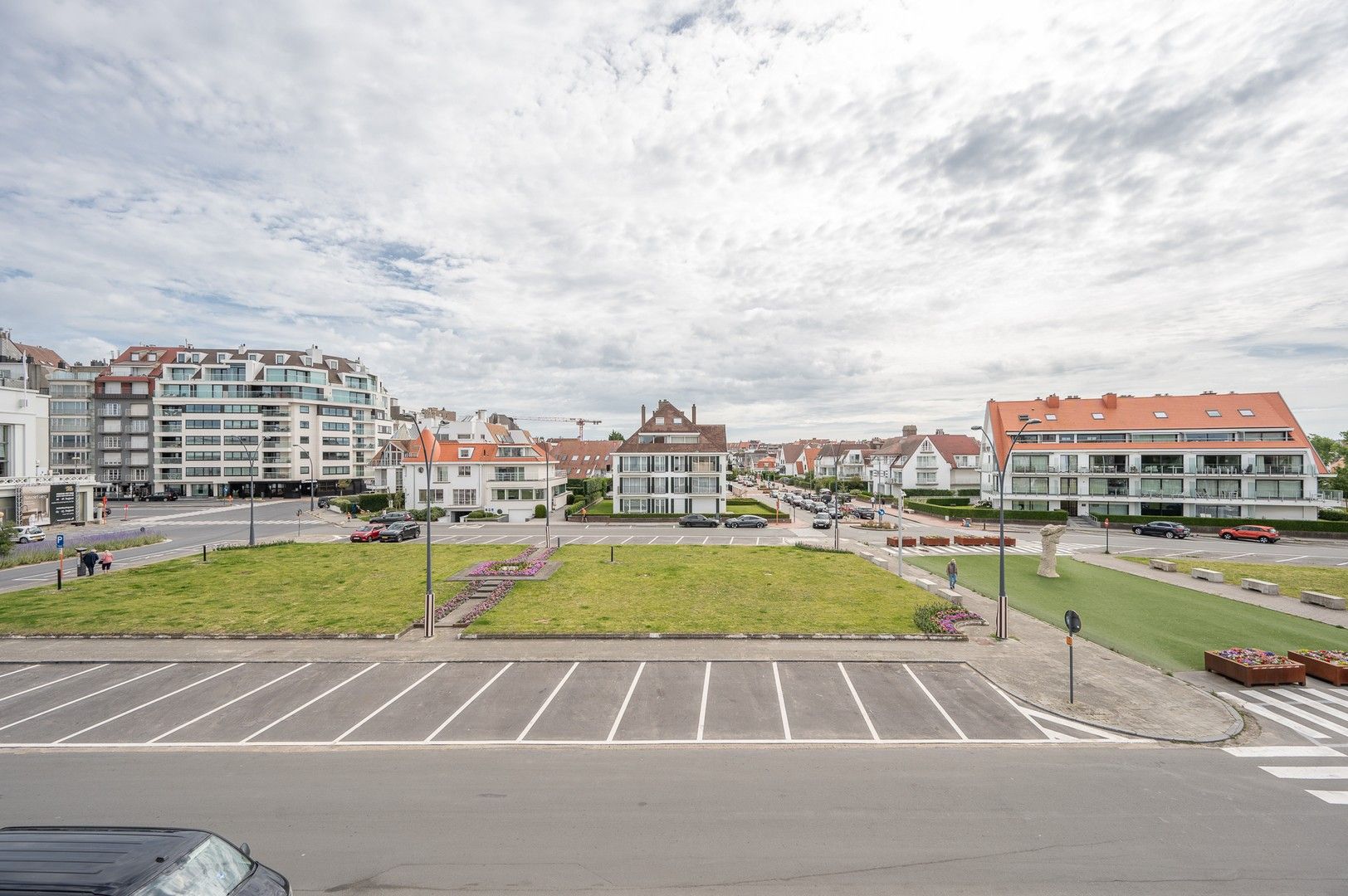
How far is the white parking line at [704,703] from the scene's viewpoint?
44.9 ft

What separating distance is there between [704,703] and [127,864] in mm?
11178

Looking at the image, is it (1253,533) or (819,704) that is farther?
(1253,533)

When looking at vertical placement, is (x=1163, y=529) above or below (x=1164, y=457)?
below

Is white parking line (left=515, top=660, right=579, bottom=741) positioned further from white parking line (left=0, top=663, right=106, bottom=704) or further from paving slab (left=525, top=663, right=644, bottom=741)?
white parking line (left=0, top=663, right=106, bottom=704)

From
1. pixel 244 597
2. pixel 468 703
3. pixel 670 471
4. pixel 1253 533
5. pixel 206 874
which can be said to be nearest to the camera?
pixel 206 874

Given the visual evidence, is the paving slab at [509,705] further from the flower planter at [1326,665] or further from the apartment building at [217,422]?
the apartment building at [217,422]

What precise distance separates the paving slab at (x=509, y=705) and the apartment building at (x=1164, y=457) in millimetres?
52810

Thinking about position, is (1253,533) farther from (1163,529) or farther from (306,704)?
(306,704)

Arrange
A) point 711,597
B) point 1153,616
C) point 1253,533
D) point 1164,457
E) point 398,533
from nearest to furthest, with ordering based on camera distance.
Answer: point 1153,616
point 711,597
point 398,533
point 1253,533
point 1164,457

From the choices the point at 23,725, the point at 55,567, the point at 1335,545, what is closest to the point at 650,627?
the point at 23,725

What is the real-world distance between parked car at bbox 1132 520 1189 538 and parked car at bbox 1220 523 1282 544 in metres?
2.76

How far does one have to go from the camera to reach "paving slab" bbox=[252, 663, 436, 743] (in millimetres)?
13438

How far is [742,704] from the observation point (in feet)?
49.1

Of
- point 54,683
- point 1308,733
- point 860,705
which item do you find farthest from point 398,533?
point 1308,733
